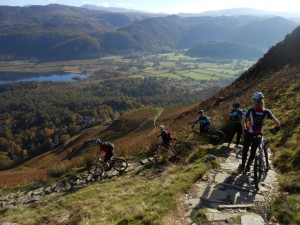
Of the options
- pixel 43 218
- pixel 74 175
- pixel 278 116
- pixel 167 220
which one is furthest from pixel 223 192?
pixel 278 116

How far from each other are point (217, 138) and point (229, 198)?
6.28m

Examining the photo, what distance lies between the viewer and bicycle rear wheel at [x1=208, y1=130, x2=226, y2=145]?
15.1 meters

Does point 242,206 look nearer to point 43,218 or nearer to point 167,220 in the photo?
point 167,220

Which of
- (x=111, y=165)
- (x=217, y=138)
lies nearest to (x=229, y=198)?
(x=217, y=138)

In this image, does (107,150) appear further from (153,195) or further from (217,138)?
(153,195)

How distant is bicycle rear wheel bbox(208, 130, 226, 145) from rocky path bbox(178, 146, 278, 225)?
12.9ft

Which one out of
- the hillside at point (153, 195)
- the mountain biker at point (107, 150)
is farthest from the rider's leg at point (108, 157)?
the hillside at point (153, 195)

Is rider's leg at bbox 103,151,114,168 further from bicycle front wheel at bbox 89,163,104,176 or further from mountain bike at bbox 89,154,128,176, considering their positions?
bicycle front wheel at bbox 89,163,104,176

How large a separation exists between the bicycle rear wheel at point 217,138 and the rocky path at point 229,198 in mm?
3939

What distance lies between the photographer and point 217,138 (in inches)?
594

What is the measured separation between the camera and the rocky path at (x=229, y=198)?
7762 mm

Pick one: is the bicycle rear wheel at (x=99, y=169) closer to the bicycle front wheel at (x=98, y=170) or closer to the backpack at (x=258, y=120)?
the bicycle front wheel at (x=98, y=170)

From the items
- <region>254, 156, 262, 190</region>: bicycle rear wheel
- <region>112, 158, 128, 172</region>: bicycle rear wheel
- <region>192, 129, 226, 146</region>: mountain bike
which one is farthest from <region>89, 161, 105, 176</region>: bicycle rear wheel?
<region>254, 156, 262, 190</region>: bicycle rear wheel

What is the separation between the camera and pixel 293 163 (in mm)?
10609
